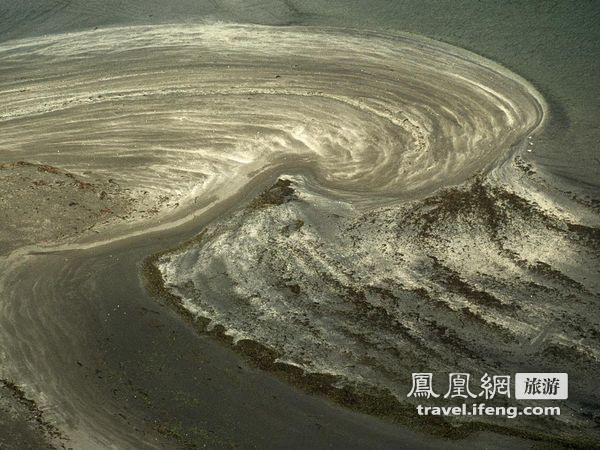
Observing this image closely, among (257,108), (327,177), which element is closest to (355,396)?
(327,177)

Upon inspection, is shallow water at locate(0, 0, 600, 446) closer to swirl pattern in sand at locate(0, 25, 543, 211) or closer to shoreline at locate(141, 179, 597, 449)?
swirl pattern in sand at locate(0, 25, 543, 211)

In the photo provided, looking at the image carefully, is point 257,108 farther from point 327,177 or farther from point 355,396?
point 355,396

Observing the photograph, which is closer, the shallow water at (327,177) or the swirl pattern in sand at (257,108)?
the shallow water at (327,177)

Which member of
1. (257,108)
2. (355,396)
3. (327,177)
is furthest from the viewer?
(257,108)

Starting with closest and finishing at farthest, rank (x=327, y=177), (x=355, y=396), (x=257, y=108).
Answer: (x=355, y=396), (x=327, y=177), (x=257, y=108)

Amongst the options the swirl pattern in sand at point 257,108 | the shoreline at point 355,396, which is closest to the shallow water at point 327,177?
the swirl pattern in sand at point 257,108

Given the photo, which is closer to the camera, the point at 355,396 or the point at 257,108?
the point at 355,396

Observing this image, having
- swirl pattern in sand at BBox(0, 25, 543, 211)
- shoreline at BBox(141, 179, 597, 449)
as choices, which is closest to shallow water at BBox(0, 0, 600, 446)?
swirl pattern in sand at BBox(0, 25, 543, 211)

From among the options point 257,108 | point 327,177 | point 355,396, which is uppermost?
point 257,108

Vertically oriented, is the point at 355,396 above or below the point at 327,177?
below

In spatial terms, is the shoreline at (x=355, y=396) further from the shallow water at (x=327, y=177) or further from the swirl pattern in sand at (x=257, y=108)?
the swirl pattern in sand at (x=257, y=108)

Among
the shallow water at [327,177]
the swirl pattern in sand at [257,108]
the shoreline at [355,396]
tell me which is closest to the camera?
the shoreline at [355,396]

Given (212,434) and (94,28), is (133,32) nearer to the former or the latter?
(94,28)
